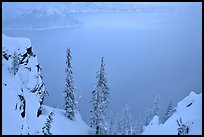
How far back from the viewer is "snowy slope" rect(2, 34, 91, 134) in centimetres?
2618

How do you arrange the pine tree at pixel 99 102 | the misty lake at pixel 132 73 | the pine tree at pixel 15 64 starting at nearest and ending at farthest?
the pine tree at pixel 15 64 → the pine tree at pixel 99 102 → the misty lake at pixel 132 73

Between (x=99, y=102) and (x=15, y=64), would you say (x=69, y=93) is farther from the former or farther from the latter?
(x=15, y=64)

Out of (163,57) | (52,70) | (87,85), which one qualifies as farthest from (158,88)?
(163,57)

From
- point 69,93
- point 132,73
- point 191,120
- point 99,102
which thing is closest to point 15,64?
point 69,93

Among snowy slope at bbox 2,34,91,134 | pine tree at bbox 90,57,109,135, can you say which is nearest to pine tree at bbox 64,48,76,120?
snowy slope at bbox 2,34,91,134

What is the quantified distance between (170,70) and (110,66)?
81.4 feet

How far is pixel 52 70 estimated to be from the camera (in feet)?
341

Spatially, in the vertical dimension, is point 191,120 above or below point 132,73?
below

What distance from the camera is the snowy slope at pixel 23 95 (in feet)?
85.9

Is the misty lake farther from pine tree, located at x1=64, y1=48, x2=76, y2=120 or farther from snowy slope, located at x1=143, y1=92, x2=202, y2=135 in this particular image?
snowy slope, located at x1=143, y1=92, x2=202, y2=135

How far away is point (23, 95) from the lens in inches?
1182

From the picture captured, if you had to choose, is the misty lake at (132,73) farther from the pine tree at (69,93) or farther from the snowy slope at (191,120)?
the snowy slope at (191,120)

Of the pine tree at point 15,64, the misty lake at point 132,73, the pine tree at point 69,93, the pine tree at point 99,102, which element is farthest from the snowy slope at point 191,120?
the misty lake at point 132,73

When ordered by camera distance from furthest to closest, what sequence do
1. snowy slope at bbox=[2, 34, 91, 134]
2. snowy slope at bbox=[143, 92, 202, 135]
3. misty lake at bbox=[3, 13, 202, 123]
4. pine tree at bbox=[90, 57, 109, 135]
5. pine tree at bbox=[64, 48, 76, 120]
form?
misty lake at bbox=[3, 13, 202, 123] < pine tree at bbox=[64, 48, 76, 120] < pine tree at bbox=[90, 57, 109, 135] < snowy slope at bbox=[2, 34, 91, 134] < snowy slope at bbox=[143, 92, 202, 135]
